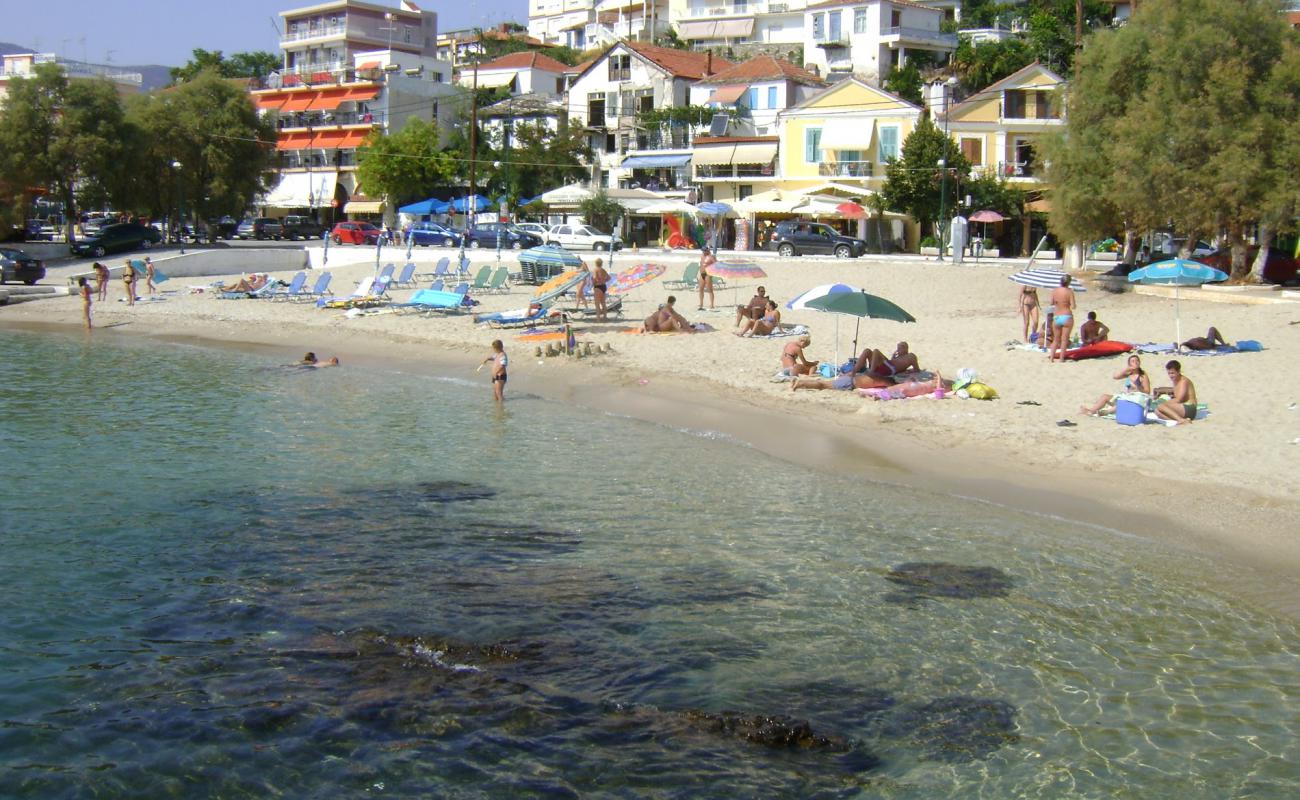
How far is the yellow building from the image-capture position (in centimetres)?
5166

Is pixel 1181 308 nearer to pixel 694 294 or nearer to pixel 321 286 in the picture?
pixel 694 294

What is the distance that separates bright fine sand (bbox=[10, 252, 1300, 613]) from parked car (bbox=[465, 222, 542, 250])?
664 inches

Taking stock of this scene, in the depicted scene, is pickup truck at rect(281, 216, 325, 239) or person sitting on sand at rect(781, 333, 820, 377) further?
pickup truck at rect(281, 216, 325, 239)

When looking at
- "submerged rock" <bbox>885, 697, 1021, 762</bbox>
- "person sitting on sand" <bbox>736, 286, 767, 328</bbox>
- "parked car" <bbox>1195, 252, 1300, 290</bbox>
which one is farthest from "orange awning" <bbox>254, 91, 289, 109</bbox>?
"submerged rock" <bbox>885, 697, 1021, 762</bbox>

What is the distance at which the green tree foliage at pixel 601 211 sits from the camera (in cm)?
4975

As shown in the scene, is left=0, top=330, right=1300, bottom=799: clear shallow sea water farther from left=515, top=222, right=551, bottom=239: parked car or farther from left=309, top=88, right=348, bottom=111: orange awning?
left=309, top=88, right=348, bottom=111: orange awning

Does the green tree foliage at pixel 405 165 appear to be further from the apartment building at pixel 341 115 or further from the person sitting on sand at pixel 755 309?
the person sitting on sand at pixel 755 309

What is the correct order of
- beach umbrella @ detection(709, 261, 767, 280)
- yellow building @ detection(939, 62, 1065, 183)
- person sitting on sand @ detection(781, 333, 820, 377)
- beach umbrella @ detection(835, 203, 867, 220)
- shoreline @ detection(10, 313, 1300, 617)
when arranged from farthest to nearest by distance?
yellow building @ detection(939, 62, 1065, 183) < beach umbrella @ detection(835, 203, 867, 220) < beach umbrella @ detection(709, 261, 767, 280) < person sitting on sand @ detection(781, 333, 820, 377) < shoreline @ detection(10, 313, 1300, 617)

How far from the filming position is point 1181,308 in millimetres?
23422

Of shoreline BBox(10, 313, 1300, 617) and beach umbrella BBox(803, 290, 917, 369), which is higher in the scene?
beach umbrella BBox(803, 290, 917, 369)

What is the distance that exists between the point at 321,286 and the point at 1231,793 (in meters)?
30.1

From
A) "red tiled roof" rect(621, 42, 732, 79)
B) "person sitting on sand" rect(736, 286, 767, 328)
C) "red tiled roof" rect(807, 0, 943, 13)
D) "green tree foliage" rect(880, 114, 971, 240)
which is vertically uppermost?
"red tiled roof" rect(807, 0, 943, 13)

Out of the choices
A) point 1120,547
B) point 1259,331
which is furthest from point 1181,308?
point 1120,547

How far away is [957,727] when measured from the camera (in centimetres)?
708
